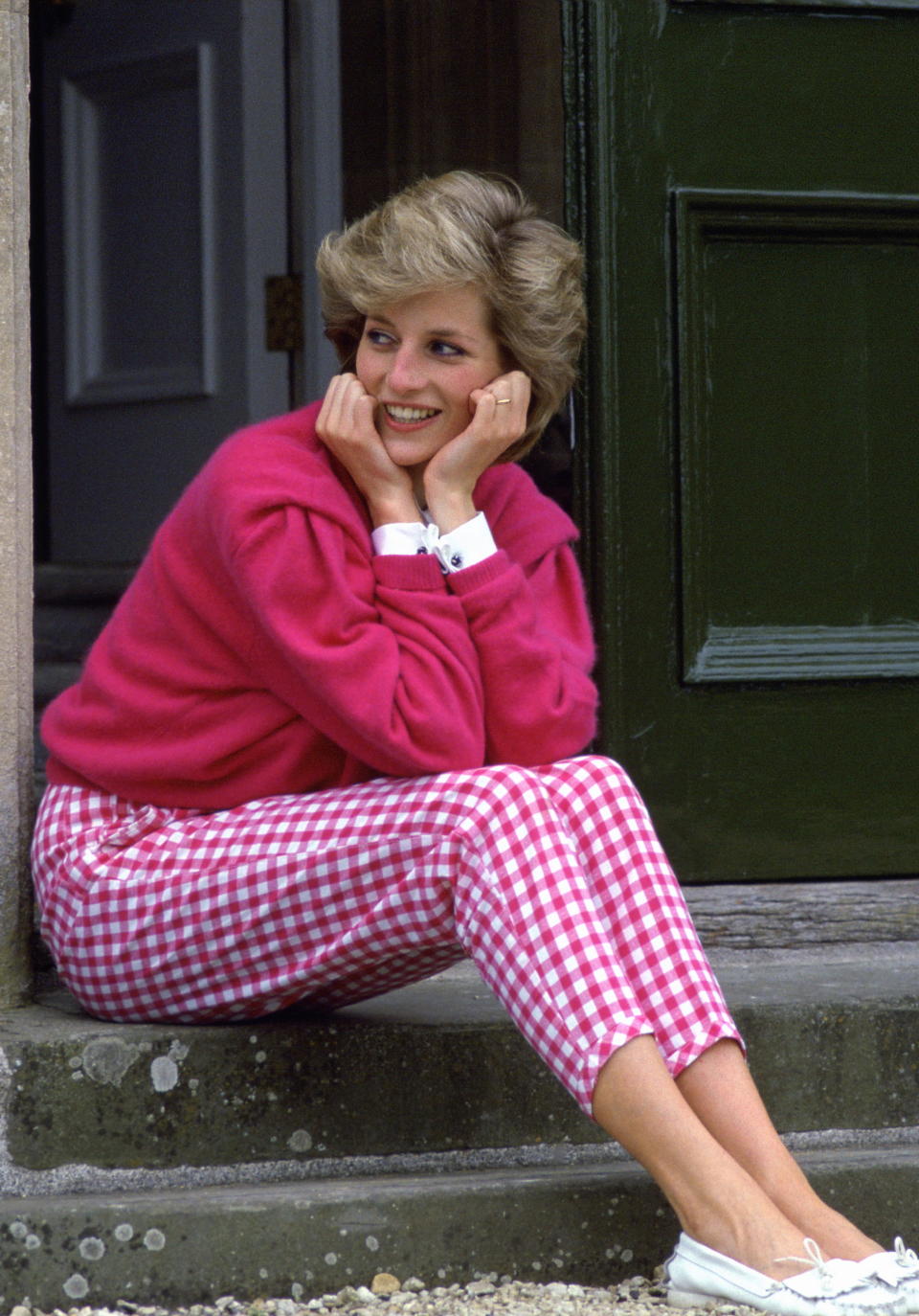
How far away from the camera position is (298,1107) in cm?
212

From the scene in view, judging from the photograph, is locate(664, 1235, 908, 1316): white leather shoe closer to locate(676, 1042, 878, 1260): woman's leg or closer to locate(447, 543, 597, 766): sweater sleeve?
locate(676, 1042, 878, 1260): woman's leg

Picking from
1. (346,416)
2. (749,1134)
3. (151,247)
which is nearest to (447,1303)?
(749,1134)

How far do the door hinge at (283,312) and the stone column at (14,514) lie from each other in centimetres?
162

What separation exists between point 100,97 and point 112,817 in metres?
2.52

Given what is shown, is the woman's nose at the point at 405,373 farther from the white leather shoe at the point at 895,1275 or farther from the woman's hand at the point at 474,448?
A: the white leather shoe at the point at 895,1275

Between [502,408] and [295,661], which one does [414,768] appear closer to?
[295,661]

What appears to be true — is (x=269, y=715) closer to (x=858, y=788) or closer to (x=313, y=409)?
(x=313, y=409)

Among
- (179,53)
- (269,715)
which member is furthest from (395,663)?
(179,53)

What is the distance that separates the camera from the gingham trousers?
186cm

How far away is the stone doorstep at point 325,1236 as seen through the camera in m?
1.93

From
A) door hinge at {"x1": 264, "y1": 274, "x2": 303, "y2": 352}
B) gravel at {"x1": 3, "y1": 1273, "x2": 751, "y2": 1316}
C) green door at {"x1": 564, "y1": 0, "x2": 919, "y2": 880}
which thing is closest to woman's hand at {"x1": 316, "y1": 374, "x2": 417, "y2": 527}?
green door at {"x1": 564, "y1": 0, "x2": 919, "y2": 880}

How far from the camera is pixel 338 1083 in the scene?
2129mm

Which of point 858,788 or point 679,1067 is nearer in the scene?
point 679,1067

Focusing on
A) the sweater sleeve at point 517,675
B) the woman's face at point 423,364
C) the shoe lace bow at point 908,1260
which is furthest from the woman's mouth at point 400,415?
→ the shoe lace bow at point 908,1260
